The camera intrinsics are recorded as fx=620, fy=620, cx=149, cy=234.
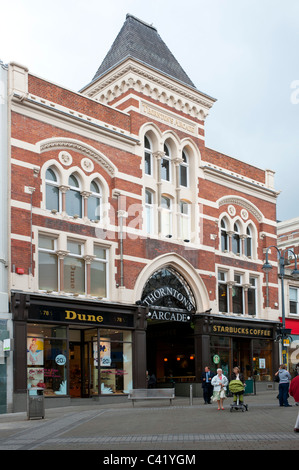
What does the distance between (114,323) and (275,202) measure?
16.3m

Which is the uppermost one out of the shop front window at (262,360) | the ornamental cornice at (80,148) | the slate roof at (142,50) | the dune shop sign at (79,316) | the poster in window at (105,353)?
the slate roof at (142,50)

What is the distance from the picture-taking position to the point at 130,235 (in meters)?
29.5

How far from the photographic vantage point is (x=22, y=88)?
2586cm

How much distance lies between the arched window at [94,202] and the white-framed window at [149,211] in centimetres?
295

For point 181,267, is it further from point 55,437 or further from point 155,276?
point 55,437

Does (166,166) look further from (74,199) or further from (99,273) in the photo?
(99,273)

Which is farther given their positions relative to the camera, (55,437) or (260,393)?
(260,393)

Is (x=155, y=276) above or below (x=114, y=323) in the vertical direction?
above

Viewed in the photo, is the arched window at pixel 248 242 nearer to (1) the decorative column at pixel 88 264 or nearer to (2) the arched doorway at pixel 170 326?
(2) the arched doorway at pixel 170 326

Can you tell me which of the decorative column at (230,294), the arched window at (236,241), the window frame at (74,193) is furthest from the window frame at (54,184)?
the arched window at (236,241)

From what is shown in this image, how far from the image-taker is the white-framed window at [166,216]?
31672mm

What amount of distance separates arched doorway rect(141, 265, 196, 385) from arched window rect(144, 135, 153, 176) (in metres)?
5.06
